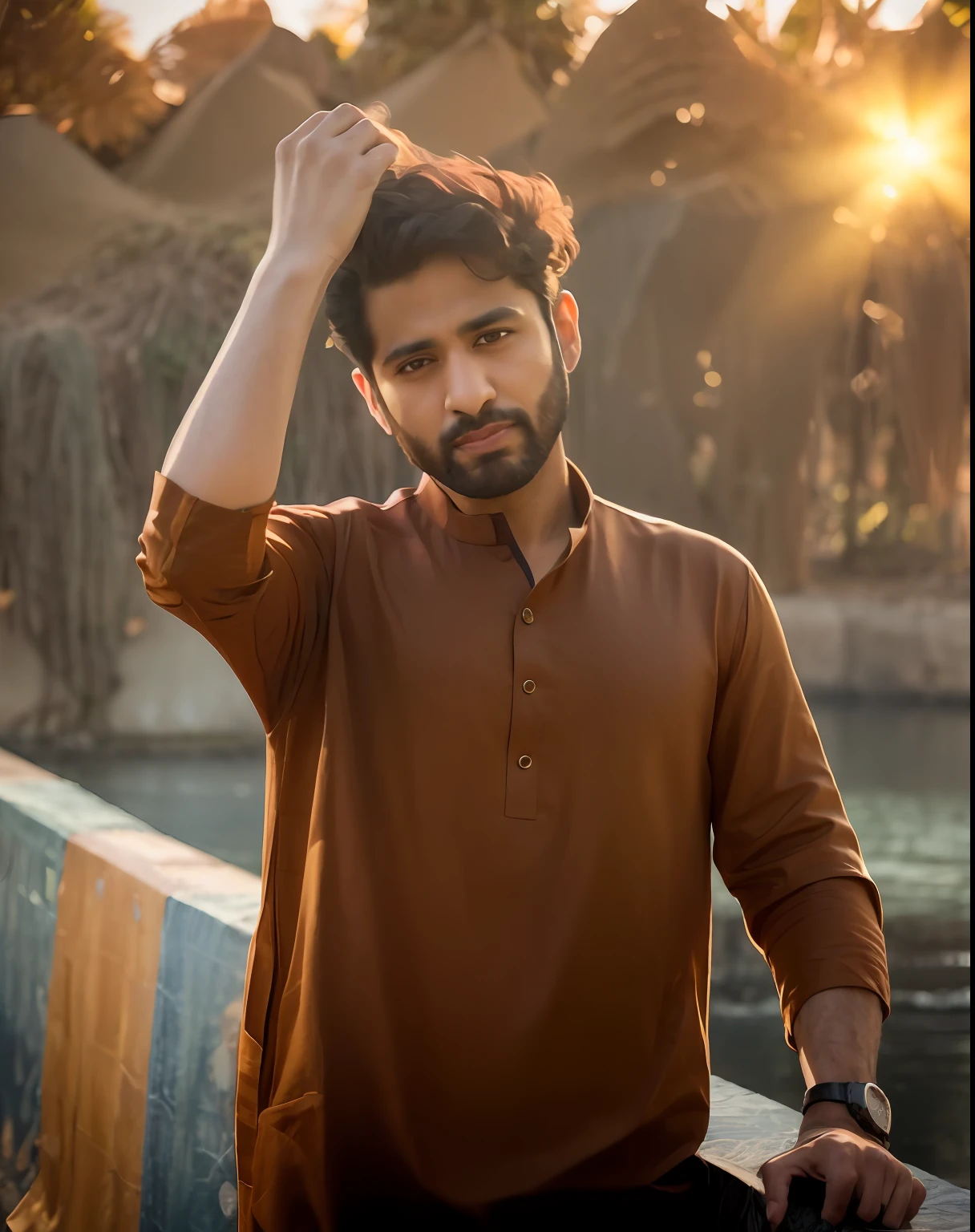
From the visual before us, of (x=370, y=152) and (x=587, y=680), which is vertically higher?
(x=370, y=152)

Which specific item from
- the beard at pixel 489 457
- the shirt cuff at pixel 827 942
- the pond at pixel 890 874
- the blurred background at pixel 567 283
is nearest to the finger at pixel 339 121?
the beard at pixel 489 457

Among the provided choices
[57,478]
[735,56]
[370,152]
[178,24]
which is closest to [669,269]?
[735,56]

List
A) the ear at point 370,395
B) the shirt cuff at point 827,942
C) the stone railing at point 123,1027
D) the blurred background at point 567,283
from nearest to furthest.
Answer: the shirt cuff at point 827,942, the ear at point 370,395, the stone railing at point 123,1027, the blurred background at point 567,283

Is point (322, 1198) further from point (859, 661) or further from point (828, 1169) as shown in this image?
point (859, 661)

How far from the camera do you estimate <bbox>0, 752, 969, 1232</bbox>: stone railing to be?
148 centimetres

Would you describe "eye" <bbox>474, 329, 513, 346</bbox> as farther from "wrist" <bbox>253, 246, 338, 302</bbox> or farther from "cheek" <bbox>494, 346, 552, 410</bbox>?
"wrist" <bbox>253, 246, 338, 302</bbox>

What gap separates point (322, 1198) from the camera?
3.00 feet

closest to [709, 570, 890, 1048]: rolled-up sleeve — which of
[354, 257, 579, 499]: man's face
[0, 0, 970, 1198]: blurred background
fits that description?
[354, 257, 579, 499]: man's face

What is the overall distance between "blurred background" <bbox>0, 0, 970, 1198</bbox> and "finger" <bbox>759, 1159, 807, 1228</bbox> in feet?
13.1

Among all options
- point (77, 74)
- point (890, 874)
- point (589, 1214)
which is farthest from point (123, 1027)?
point (77, 74)

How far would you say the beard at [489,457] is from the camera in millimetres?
978

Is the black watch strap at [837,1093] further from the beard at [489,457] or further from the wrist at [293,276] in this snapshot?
the wrist at [293,276]

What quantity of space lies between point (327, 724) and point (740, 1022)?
11.1 ft

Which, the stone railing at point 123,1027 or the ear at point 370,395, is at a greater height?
the ear at point 370,395
